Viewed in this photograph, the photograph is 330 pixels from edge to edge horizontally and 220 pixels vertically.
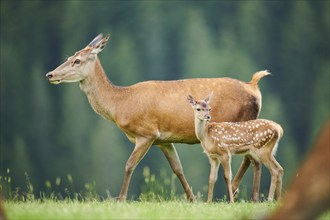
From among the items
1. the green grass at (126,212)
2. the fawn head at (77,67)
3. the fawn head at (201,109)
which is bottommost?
the green grass at (126,212)

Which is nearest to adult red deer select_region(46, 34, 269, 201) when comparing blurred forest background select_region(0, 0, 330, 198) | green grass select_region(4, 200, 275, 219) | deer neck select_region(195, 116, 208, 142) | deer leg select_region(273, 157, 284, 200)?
deer leg select_region(273, 157, 284, 200)

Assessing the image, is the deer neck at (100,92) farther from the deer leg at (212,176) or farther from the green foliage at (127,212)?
the green foliage at (127,212)

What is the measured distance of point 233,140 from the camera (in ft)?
25.0

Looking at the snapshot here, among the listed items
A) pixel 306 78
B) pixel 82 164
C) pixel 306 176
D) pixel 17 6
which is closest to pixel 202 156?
pixel 82 164

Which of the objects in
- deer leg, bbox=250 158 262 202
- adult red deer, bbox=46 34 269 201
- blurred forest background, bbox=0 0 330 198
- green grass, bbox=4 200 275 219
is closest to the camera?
green grass, bbox=4 200 275 219

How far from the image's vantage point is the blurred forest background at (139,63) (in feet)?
76.8

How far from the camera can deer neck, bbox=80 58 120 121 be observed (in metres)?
8.65

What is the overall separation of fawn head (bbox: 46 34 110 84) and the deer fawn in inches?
56.5

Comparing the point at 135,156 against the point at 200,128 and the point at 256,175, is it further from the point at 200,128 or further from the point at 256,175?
the point at 256,175

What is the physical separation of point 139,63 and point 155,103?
18.0 m

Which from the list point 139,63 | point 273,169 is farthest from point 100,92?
point 139,63

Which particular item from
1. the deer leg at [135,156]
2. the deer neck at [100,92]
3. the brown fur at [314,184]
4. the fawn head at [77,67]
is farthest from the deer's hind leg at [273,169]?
the brown fur at [314,184]

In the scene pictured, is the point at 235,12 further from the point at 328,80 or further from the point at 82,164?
the point at 82,164

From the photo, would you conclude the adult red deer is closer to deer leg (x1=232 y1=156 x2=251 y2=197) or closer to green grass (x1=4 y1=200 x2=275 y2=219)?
deer leg (x1=232 y1=156 x2=251 y2=197)
